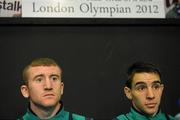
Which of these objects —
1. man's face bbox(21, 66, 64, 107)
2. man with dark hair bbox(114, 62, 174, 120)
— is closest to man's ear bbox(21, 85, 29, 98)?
man's face bbox(21, 66, 64, 107)

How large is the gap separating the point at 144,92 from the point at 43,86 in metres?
0.31

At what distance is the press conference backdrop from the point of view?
1283mm

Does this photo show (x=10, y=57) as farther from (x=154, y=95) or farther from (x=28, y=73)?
(x=154, y=95)

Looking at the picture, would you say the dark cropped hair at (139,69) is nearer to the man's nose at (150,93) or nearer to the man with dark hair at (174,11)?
the man's nose at (150,93)

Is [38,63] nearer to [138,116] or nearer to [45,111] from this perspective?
[45,111]

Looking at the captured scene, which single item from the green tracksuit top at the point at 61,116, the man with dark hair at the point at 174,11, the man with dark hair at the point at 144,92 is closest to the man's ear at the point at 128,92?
the man with dark hair at the point at 144,92

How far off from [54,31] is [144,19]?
304 mm

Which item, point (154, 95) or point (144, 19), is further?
point (144, 19)

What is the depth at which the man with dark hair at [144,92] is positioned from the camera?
4.12 ft

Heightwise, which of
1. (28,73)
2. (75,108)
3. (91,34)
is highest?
(91,34)

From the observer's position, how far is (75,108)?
1281mm

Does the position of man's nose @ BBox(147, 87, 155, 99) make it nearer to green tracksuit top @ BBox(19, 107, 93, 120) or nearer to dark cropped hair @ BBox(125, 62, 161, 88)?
dark cropped hair @ BBox(125, 62, 161, 88)

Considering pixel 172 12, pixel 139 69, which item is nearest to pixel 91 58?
pixel 139 69

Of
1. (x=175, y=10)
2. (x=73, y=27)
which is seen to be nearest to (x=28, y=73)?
(x=73, y=27)
